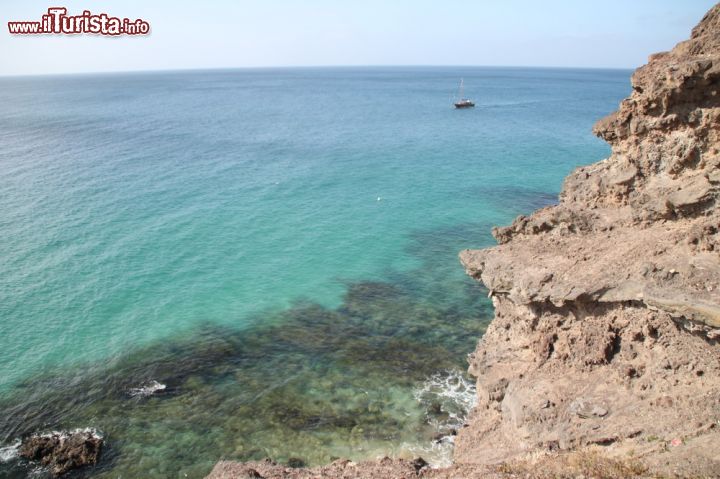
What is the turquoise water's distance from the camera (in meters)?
29.9

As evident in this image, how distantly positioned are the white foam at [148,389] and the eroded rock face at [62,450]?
3948mm

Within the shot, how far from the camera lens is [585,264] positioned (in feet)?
70.9

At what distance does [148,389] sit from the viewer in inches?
1283

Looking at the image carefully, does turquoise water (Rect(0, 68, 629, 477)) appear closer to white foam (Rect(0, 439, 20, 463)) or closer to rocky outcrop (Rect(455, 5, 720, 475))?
white foam (Rect(0, 439, 20, 463))

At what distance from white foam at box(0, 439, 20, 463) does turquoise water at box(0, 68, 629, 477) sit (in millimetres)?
372

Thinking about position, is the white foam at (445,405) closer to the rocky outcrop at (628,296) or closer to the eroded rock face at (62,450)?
the rocky outcrop at (628,296)

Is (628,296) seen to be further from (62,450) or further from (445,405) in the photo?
(62,450)

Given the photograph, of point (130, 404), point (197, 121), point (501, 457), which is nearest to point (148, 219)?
point (130, 404)

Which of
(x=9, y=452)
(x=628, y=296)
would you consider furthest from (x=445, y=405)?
(x=9, y=452)

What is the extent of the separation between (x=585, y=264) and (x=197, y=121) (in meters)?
122

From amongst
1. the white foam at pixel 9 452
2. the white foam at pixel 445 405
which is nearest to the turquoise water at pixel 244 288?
the white foam at pixel 445 405

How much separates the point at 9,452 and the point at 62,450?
296 centimetres

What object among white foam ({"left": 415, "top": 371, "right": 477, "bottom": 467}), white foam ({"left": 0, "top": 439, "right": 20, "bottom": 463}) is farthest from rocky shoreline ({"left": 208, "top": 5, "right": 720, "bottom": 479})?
white foam ({"left": 0, "top": 439, "right": 20, "bottom": 463})

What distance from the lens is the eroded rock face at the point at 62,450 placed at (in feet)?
87.8
